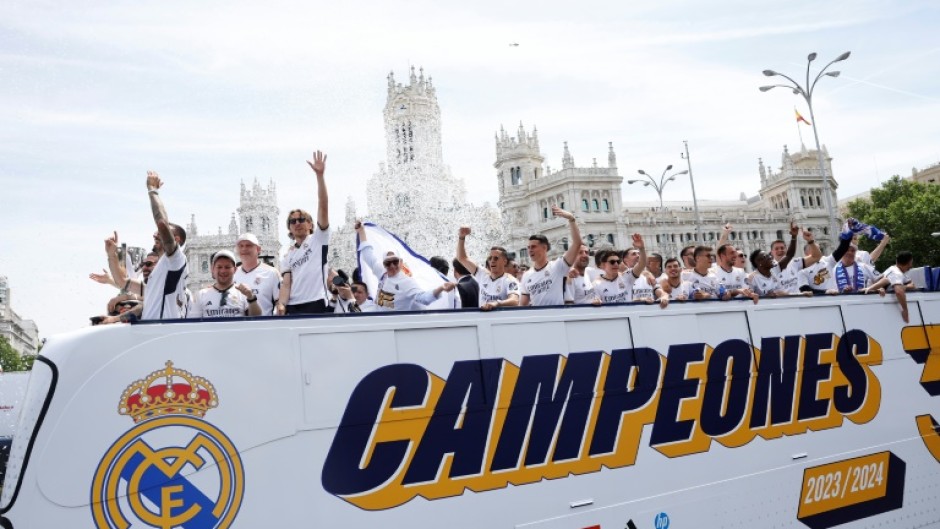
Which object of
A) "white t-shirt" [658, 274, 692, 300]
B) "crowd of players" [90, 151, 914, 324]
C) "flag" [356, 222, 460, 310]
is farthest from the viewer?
"white t-shirt" [658, 274, 692, 300]

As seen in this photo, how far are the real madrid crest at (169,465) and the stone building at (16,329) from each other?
396ft

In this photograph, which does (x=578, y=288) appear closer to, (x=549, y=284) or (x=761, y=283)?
(x=549, y=284)

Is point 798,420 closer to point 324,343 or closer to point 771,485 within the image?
point 771,485

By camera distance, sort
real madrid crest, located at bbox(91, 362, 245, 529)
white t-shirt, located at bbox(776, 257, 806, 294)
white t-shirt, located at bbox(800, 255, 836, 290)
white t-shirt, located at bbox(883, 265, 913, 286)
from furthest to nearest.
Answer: white t-shirt, located at bbox(800, 255, 836, 290) < white t-shirt, located at bbox(776, 257, 806, 294) < white t-shirt, located at bbox(883, 265, 913, 286) < real madrid crest, located at bbox(91, 362, 245, 529)

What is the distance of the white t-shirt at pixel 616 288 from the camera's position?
780 centimetres

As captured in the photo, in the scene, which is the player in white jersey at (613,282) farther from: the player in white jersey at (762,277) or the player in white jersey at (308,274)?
the player in white jersey at (308,274)

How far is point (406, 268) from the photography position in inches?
287

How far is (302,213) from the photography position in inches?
256

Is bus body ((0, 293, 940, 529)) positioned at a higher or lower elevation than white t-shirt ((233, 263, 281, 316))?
lower

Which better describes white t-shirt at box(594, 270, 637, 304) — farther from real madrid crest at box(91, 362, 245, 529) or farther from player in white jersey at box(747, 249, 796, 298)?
real madrid crest at box(91, 362, 245, 529)

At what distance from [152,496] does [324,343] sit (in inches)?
50.8

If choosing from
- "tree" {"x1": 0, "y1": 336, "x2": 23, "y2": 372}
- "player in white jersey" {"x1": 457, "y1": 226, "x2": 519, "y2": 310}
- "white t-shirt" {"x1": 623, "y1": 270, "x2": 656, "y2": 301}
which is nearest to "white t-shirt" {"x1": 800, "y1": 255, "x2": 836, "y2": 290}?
"white t-shirt" {"x1": 623, "y1": 270, "x2": 656, "y2": 301}

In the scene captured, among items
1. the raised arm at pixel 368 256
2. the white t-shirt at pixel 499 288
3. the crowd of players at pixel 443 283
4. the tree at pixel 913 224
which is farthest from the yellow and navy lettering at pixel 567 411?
the tree at pixel 913 224

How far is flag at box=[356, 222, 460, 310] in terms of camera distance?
282 inches
